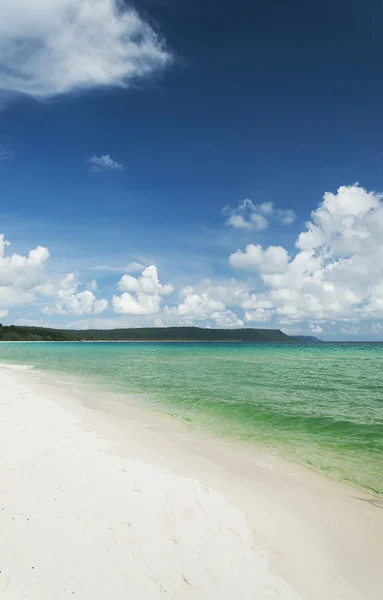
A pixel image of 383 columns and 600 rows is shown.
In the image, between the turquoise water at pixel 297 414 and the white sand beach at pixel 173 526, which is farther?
the turquoise water at pixel 297 414

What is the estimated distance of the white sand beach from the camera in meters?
5.10

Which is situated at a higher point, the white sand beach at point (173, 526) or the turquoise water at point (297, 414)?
the white sand beach at point (173, 526)

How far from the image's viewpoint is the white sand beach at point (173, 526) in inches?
201

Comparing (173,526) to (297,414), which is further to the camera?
(297,414)

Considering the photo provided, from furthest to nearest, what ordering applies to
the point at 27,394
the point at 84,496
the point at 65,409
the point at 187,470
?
the point at 27,394 < the point at 65,409 < the point at 187,470 < the point at 84,496

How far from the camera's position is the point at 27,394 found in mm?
21438

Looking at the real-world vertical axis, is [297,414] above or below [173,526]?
below

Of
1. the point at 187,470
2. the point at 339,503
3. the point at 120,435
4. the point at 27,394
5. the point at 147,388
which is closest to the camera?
the point at 339,503

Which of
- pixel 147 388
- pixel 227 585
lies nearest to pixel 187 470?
pixel 227 585

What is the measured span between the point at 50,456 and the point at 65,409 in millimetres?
8677

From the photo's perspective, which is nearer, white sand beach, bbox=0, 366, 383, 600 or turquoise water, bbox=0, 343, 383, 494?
white sand beach, bbox=0, 366, 383, 600

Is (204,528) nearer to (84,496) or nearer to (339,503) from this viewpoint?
(84,496)

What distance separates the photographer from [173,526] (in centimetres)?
666

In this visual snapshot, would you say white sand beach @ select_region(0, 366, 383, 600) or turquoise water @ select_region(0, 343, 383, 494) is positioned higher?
white sand beach @ select_region(0, 366, 383, 600)
